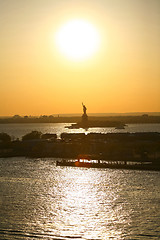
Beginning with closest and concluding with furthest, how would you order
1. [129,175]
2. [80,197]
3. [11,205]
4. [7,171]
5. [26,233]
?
[26,233] < [11,205] < [80,197] < [129,175] < [7,171]

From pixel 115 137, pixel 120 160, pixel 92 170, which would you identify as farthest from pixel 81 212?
pixel 115 137

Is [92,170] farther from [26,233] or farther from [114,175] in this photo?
[26,233]

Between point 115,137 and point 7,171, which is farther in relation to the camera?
point 115,137

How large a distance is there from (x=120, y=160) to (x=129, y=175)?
694cm

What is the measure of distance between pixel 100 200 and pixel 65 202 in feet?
4.71

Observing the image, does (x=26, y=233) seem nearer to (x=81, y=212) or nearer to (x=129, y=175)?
(x=81, y=212)

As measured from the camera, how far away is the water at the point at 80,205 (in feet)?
38.8

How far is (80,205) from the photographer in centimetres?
1506

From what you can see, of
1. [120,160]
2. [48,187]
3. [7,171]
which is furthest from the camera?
[120,160]

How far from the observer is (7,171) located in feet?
80.5

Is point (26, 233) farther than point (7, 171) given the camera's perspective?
No

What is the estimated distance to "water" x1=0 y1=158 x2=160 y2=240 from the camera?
11836 mm

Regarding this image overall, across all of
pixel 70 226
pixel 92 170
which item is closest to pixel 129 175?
pixel 92 170

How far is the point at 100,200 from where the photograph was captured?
15.8 m
